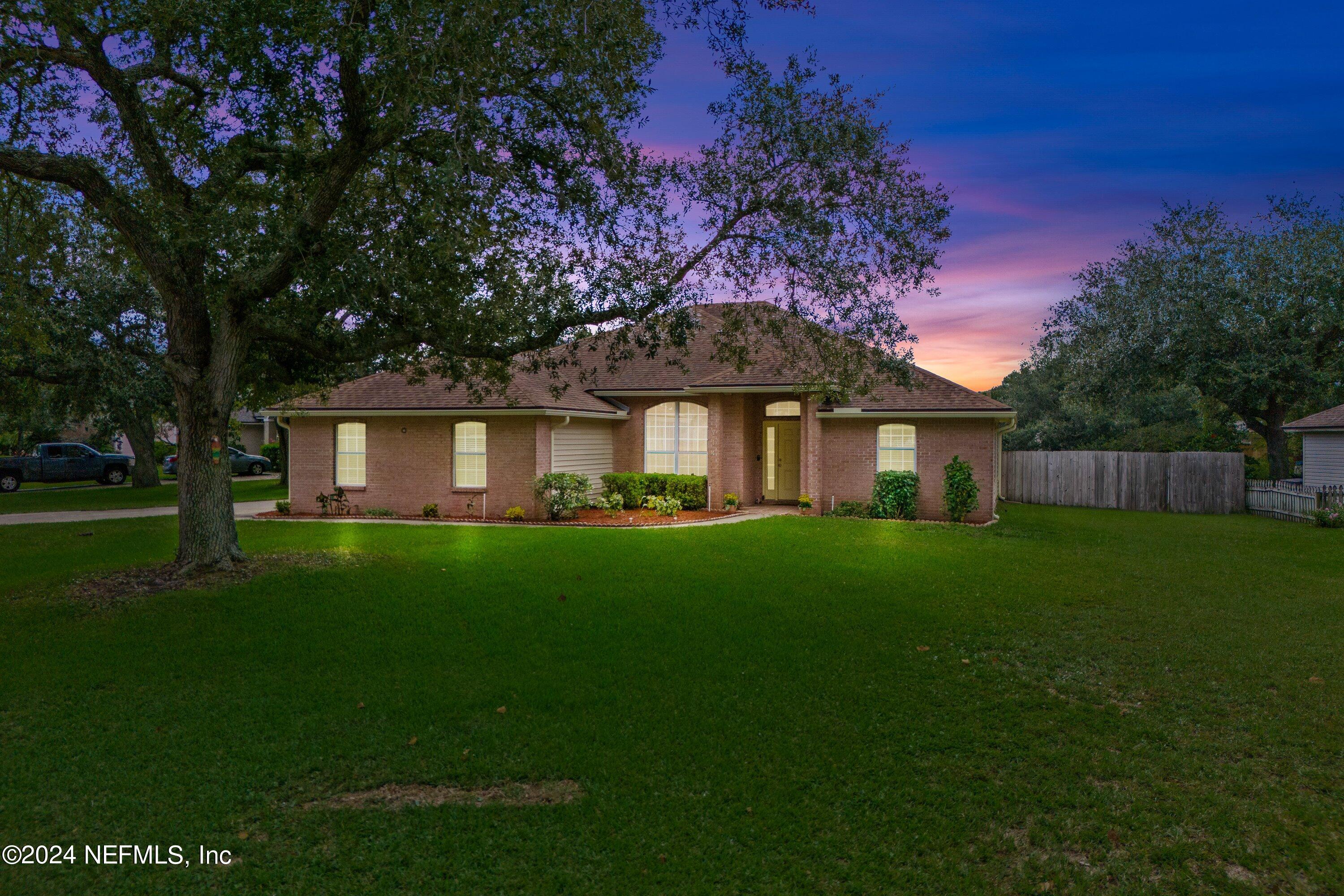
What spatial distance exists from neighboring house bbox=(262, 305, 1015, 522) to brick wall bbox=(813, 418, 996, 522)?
0.03 m

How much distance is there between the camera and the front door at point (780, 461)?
868 inches

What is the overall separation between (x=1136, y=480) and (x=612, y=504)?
16.7 m

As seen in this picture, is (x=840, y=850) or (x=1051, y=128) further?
(x=1051, y=128)

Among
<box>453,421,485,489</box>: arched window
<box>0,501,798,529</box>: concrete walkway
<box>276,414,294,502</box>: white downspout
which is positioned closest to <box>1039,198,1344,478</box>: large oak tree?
<box>0,501,798,529</box>: concrete walkway

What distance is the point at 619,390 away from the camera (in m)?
21.6

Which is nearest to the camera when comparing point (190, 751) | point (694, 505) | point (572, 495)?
point (190, 751)

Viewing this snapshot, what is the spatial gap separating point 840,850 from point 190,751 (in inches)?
166

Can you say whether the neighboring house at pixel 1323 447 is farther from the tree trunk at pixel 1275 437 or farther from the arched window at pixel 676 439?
the arched window at pixel 676 439

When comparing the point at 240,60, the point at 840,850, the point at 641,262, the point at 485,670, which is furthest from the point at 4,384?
the point at 840,850

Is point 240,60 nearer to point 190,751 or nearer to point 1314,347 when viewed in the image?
point 190,751

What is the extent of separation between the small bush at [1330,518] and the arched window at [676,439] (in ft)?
50.7

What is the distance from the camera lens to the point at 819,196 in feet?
35.6

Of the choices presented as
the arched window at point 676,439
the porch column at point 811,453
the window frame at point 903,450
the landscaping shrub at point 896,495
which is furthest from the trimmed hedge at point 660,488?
the window frame at point 903,450

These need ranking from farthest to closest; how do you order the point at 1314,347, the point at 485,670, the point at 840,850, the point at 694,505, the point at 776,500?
the point at 1314,347 < the point at 776,500 < the point at 694,505 < the point at 485,670 < the point at 840,850
